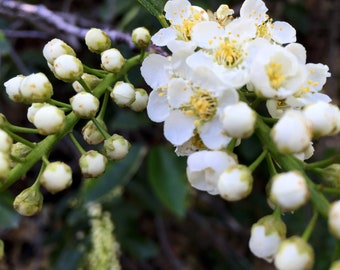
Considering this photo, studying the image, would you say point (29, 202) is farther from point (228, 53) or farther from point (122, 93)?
point (228, 53)

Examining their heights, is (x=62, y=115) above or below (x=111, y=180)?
above

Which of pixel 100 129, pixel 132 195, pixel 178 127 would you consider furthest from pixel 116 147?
pixel 132 195

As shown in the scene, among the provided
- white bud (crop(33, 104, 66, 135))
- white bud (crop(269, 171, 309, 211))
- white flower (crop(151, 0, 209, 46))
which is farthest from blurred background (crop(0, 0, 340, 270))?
white bud (crop(269, 171, 309, 211))

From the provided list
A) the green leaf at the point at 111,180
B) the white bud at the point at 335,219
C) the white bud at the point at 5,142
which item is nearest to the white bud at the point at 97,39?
the white bud at the point at 5,142

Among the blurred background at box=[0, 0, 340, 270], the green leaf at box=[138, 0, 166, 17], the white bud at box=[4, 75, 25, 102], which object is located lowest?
the blurred background at box=[0, 0, 340, 270]

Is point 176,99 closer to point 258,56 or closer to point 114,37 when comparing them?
point 258,56

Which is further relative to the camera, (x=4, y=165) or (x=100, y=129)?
(x=100, y=129)

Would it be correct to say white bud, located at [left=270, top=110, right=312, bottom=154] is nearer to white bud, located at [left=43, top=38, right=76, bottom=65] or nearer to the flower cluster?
the flower cluster
